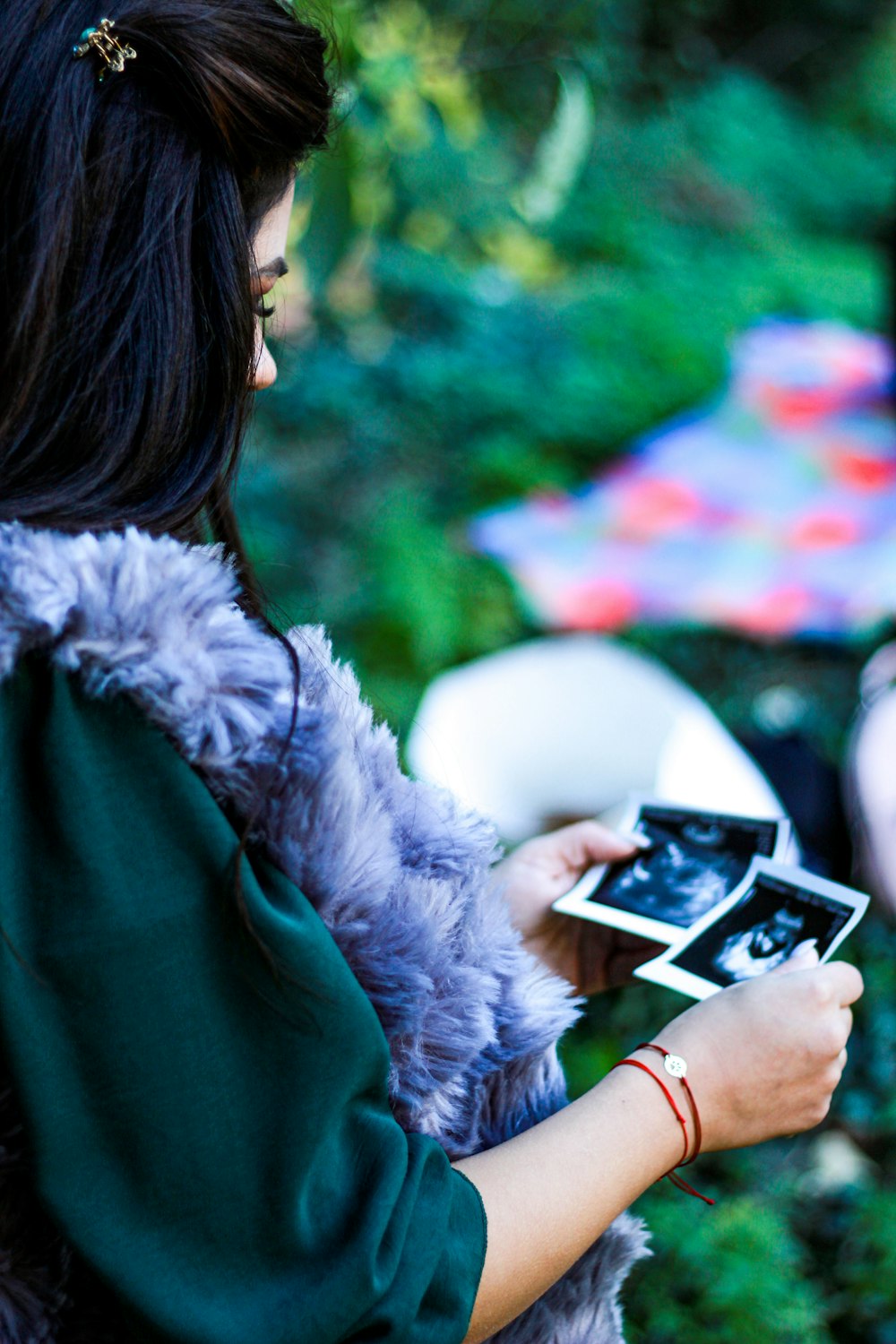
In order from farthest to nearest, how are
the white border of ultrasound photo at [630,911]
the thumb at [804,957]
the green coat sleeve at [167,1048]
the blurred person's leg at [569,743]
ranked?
the blurred person's leg at [569,743] < the white border of ultrasound photo at [630,911] < the thumb at [804,957] < the green coat sleeve at [167,1048]

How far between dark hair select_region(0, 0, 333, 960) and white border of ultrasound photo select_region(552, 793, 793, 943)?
0.56m

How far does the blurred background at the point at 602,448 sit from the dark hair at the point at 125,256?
4.59 feet

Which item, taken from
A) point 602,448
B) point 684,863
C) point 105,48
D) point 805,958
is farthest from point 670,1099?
point 602,448

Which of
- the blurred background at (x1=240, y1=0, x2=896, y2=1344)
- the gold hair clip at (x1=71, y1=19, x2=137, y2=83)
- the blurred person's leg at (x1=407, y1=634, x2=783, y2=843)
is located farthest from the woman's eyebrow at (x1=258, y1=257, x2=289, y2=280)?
the blurred person's leg at (x1=407, y1=634, x2=783, y2=843)

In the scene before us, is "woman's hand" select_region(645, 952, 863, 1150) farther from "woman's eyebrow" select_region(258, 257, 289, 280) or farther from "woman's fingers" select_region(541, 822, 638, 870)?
"woman's eyebrow" select_region(258, 257, 289, 280)

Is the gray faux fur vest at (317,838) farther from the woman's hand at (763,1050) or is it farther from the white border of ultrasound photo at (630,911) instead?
the white border of ultrasound photo at (630,911)

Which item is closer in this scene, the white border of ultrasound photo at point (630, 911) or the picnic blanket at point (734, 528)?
the white border of ultrasound photo at point (630, 911)

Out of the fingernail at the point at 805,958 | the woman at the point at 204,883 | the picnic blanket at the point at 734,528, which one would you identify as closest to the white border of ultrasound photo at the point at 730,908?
the fingernail at the point at 805,958

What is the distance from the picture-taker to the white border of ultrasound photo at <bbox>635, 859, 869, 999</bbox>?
1.11 meters

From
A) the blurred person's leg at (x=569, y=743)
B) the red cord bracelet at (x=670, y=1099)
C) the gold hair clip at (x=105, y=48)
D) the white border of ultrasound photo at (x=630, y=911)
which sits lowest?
the blurred person's leg at (x=569, y=743)

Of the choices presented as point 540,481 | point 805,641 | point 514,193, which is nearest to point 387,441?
point 540,481

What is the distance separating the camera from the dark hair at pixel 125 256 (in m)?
0.79

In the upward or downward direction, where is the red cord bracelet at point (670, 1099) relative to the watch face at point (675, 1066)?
downward

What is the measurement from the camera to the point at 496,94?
12.6ft
